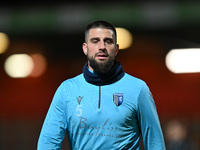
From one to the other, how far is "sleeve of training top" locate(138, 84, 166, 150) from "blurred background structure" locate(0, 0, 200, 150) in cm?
271

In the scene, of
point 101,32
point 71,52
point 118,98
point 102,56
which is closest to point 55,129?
point 118,98

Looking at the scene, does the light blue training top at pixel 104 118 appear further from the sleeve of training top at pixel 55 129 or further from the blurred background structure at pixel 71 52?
the blurred background structure at pixel 71 52

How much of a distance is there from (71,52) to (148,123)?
3.16 m

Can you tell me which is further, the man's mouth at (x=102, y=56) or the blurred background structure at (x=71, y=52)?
the blurred background structure at (x=71, y=52)

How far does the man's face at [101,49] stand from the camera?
8.18 feet

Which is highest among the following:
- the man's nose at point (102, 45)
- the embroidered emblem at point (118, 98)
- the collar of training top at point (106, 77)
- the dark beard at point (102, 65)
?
the man's nose at point (102, 45)

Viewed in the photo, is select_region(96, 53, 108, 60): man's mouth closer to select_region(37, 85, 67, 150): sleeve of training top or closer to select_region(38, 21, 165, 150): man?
select_region(38, 21, 165, 150): man

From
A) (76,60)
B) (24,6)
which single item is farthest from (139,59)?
(24,6)

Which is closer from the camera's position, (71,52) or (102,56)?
(102,56)

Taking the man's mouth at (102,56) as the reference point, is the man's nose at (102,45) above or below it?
above

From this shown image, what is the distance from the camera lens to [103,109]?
7.93 feet

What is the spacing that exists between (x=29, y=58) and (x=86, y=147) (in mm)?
3378

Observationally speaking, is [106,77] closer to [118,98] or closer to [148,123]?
[118,98]

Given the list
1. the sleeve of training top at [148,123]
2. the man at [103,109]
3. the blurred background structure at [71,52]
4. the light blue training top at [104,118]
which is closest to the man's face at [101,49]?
the man at [103,109]
